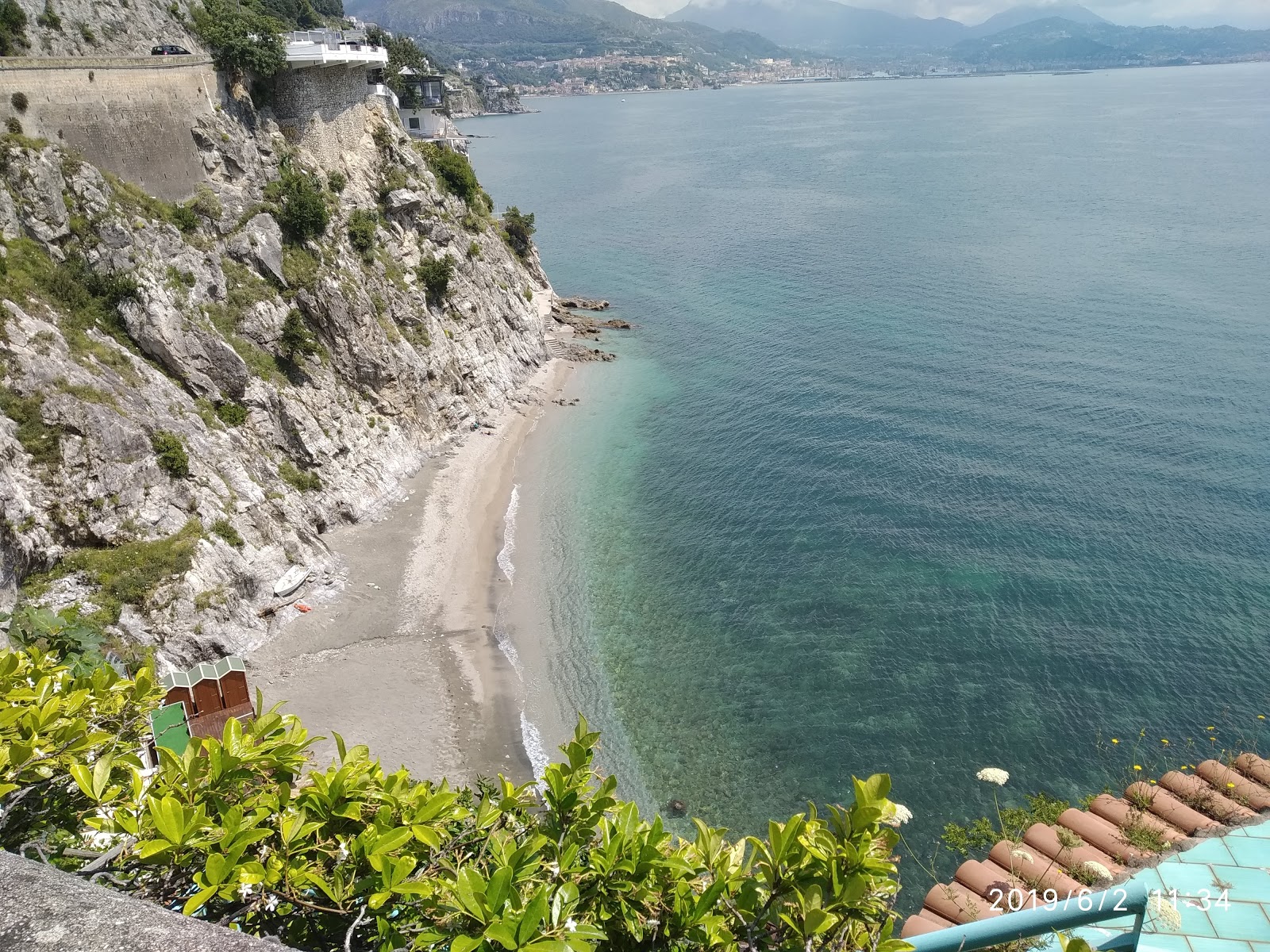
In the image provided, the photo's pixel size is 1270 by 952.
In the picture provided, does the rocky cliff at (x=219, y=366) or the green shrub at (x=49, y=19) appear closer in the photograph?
the rocky cliff at (x=219, y=366)

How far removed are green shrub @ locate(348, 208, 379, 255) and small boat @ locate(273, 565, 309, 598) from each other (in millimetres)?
20105

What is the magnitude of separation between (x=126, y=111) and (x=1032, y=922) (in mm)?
42385

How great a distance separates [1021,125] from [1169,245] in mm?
118338

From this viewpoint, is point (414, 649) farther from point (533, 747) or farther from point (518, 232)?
point (518, 232)

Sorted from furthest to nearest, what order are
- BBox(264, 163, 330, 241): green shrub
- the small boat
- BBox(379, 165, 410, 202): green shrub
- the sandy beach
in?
BBox(379, 165, 410, 202): green shrub
BBox(264, 163, 330, 241): green shrub
the small boat
the sandy beach

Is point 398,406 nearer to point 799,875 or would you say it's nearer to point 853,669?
point 853,669

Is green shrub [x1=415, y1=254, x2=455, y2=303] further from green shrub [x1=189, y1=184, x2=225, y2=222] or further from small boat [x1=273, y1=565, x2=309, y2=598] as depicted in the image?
small boat [x1=273, y1=565, x2=309, y2=598]

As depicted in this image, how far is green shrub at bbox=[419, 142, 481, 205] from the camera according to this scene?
53250mm

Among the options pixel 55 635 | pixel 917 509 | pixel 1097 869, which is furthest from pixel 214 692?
pixel 917 509

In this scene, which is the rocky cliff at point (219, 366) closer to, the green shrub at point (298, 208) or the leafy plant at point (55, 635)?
the green shrub at point (298, 208)

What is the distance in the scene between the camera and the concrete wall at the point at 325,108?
1638 inches

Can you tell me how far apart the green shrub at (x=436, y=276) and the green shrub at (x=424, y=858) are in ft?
139

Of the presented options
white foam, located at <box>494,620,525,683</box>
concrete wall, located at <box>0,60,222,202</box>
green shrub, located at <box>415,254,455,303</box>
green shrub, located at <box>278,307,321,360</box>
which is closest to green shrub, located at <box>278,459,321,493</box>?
green shrub, located at <box>278,307,321,360</box>

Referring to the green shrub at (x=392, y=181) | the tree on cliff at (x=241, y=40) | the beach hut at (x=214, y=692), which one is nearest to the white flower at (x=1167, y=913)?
the beach hut at (x=214, y=692)
